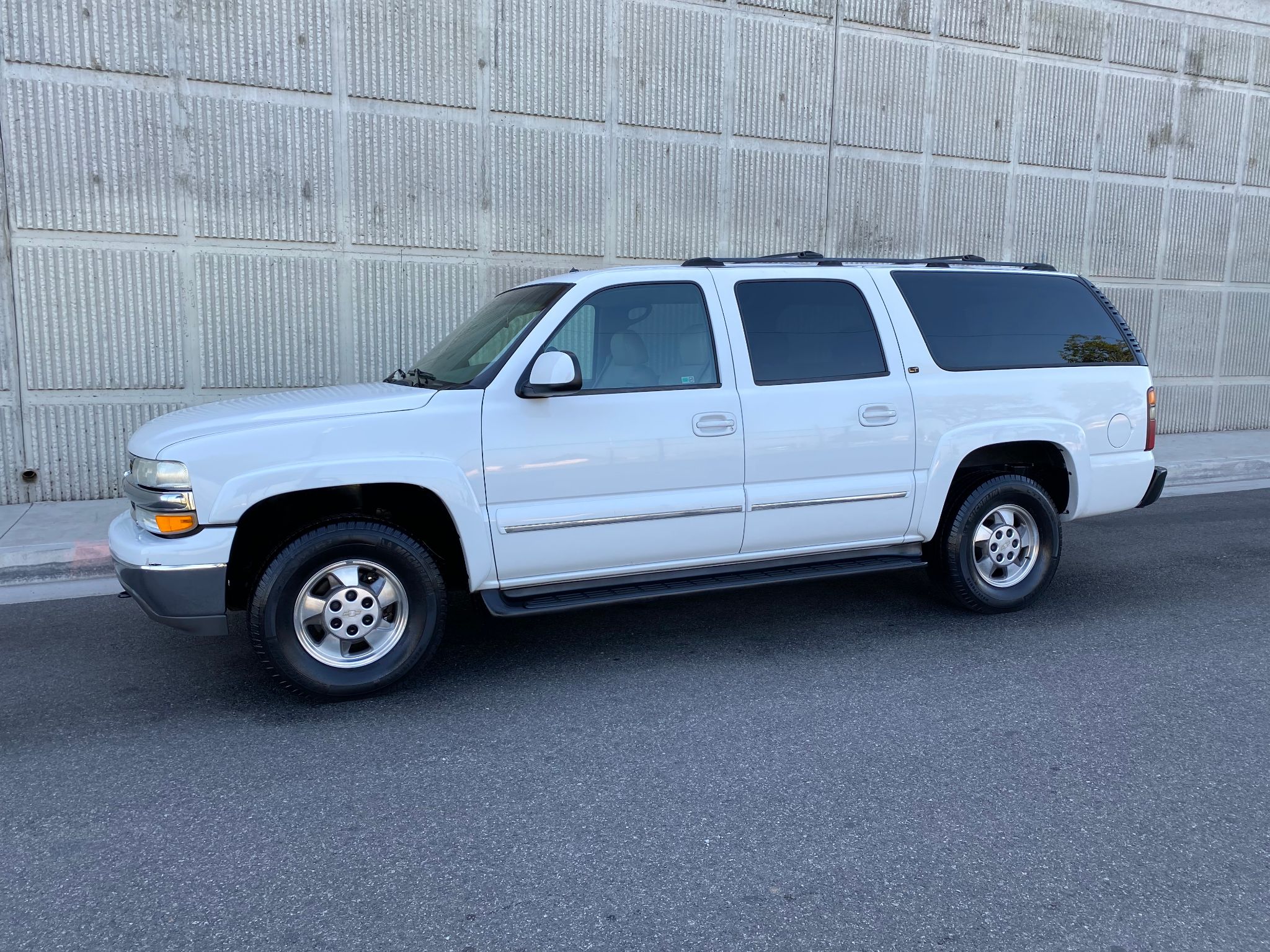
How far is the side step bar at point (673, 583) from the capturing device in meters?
4.88

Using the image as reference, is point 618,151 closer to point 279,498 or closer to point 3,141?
point 3,141

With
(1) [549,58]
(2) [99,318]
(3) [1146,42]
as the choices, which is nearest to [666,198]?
(1) [549,58]

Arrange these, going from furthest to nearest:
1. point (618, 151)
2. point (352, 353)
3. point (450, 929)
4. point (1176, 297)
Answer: point (1176, 297) → point (618, 151) → point (352, 353) → point (450, 929)

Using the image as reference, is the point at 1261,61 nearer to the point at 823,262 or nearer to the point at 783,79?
the point at 783,79

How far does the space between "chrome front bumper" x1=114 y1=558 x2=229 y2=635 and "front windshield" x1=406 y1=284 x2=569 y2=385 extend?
149 centimetres

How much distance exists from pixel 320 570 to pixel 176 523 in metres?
0.65

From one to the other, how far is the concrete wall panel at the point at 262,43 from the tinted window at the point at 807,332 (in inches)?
220

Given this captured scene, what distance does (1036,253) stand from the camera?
12.6m

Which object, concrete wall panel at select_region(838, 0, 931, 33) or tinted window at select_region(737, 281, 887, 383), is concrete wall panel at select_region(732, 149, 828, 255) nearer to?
concrete wall panel at select_region(838, 0, 931, 33)

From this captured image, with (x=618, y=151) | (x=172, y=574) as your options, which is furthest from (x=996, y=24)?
(x=172, y=574)

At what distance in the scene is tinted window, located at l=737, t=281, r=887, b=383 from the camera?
5352mm

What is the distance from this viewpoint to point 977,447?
18.9ft

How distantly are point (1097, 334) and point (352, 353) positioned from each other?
6.38m

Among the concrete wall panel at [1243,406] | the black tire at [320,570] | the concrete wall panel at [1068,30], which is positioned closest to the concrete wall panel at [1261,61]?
the concrete wall panel at [1068,30]
